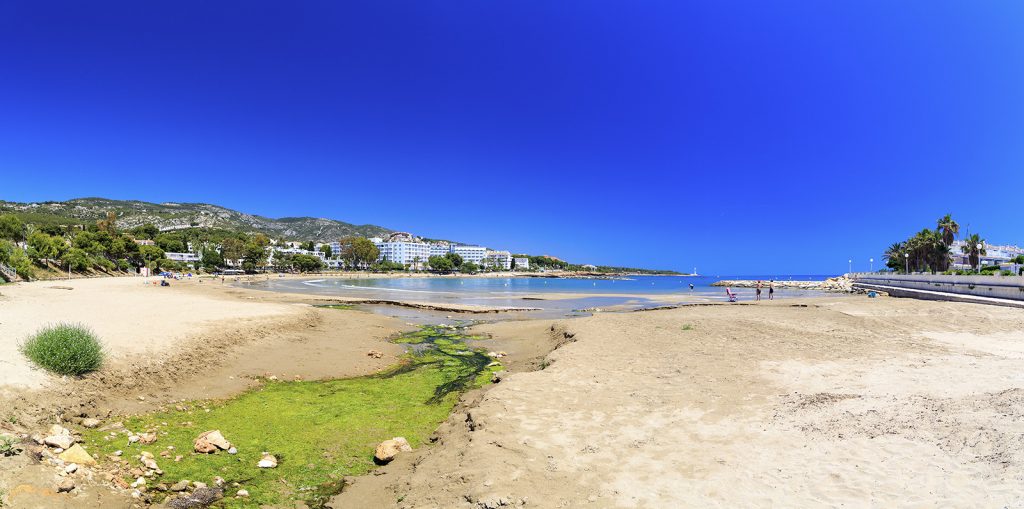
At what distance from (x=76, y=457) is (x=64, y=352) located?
391 centimetres

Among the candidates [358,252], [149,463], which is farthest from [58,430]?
[358,252]

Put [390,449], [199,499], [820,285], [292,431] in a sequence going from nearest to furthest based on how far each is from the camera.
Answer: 1. [199,499]
2. [390,449]
3. [292,431]
4. [820,285]

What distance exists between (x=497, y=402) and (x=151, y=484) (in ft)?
17.7

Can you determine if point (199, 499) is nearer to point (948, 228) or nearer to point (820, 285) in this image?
point (948, 228)

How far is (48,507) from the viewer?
4617 millimetres

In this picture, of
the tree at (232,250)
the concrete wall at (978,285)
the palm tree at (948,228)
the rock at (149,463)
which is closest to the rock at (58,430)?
the rock at (149,463)

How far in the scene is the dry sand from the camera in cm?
494

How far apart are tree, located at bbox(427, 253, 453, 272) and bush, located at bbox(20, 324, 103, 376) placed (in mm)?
180759

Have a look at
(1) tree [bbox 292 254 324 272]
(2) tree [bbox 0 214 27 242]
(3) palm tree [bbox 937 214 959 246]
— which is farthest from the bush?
(1) tree [bbox 292 254 324 272]

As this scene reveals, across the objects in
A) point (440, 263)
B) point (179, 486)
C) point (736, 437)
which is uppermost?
point (440, 263)

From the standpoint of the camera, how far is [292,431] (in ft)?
26.9

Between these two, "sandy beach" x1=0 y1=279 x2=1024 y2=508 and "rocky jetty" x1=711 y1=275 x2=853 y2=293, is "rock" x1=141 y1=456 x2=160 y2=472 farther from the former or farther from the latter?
"rocky jetty" x1=711 y1=275 x2=853 y2=293

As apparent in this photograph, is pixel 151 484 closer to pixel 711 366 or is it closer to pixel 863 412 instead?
pixel 863 412

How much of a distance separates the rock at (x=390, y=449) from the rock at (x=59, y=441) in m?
4.09
